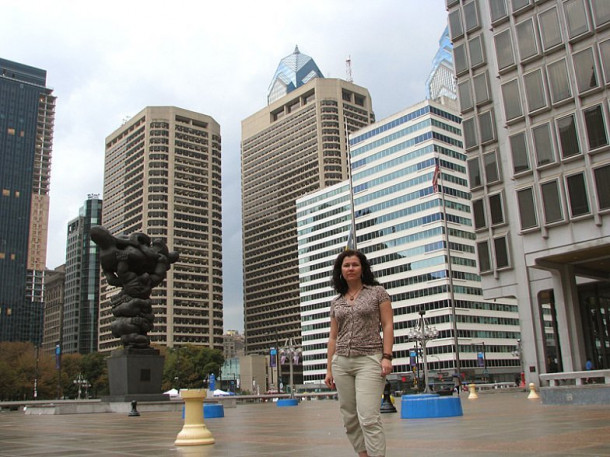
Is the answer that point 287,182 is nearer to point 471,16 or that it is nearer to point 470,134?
point 471,16

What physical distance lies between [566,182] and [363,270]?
3110 centimetres

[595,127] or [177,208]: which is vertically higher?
[177,208]

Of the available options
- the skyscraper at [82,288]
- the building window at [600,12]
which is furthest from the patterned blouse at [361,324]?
the skyscraper at [82,288]

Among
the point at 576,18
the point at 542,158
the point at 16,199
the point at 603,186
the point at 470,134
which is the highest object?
the point at 16,199

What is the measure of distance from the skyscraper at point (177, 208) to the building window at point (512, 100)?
13016 centimetres

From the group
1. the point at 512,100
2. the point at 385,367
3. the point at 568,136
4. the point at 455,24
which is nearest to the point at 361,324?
the point at 385,367

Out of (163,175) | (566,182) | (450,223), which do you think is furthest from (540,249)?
(163,175)

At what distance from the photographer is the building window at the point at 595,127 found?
3228 centimetres

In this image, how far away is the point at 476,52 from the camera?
4300 cm

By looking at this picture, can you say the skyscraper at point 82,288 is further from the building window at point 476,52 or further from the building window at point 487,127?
the building window at point 487,127

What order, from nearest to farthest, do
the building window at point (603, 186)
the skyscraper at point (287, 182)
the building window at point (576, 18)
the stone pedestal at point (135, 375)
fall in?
the stone pedestal at point (135, 375)
the building window at point (603, 186)
the building window at point (576, 18)
the skyscraper at point (287, 182)

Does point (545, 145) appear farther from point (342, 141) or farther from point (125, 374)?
point (342, 141)

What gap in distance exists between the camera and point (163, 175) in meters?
172

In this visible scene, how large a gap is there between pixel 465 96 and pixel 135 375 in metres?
29.7
